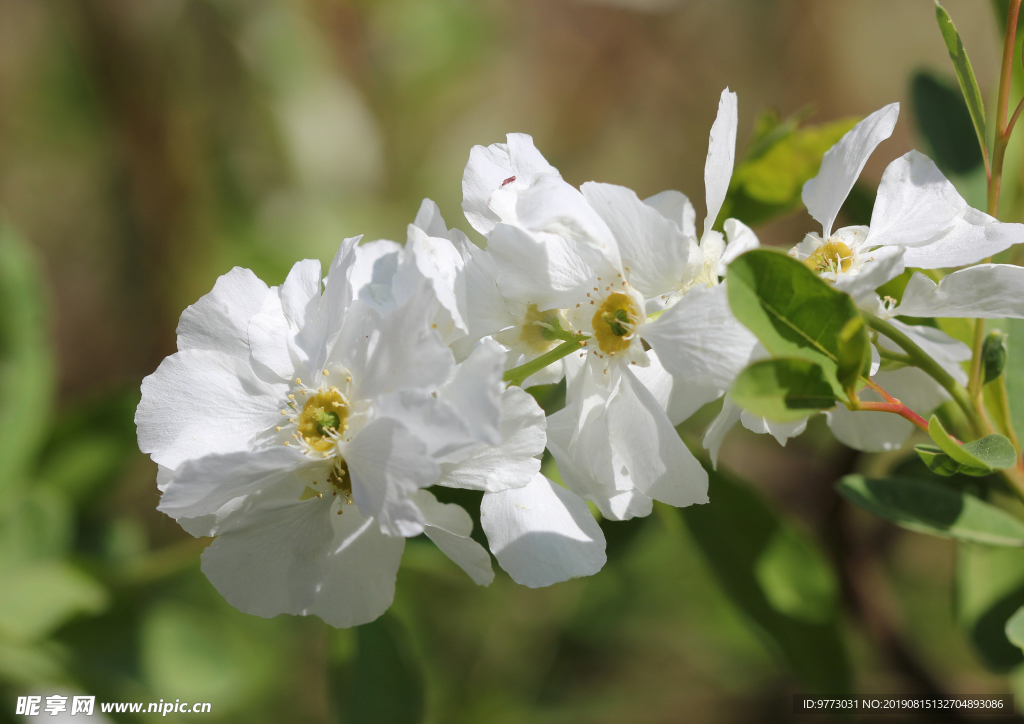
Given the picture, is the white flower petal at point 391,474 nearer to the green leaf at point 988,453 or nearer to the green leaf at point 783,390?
the green leaf at point 783,390

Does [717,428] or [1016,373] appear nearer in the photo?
[717,428]

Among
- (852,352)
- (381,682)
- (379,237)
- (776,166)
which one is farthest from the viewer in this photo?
(379,237)

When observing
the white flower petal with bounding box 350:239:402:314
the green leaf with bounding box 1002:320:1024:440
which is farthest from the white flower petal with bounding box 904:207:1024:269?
the white flower petal with bounding box 350:239:402:314

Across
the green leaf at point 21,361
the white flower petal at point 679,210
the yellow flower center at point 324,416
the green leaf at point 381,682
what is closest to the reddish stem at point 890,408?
the white flower petal at point 679,210

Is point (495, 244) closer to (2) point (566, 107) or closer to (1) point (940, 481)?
(1) point (940, 481)

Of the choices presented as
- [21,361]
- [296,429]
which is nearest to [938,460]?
[296,429]

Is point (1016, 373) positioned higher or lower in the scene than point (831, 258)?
lower

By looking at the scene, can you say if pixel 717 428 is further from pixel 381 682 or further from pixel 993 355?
pixel 381 682
